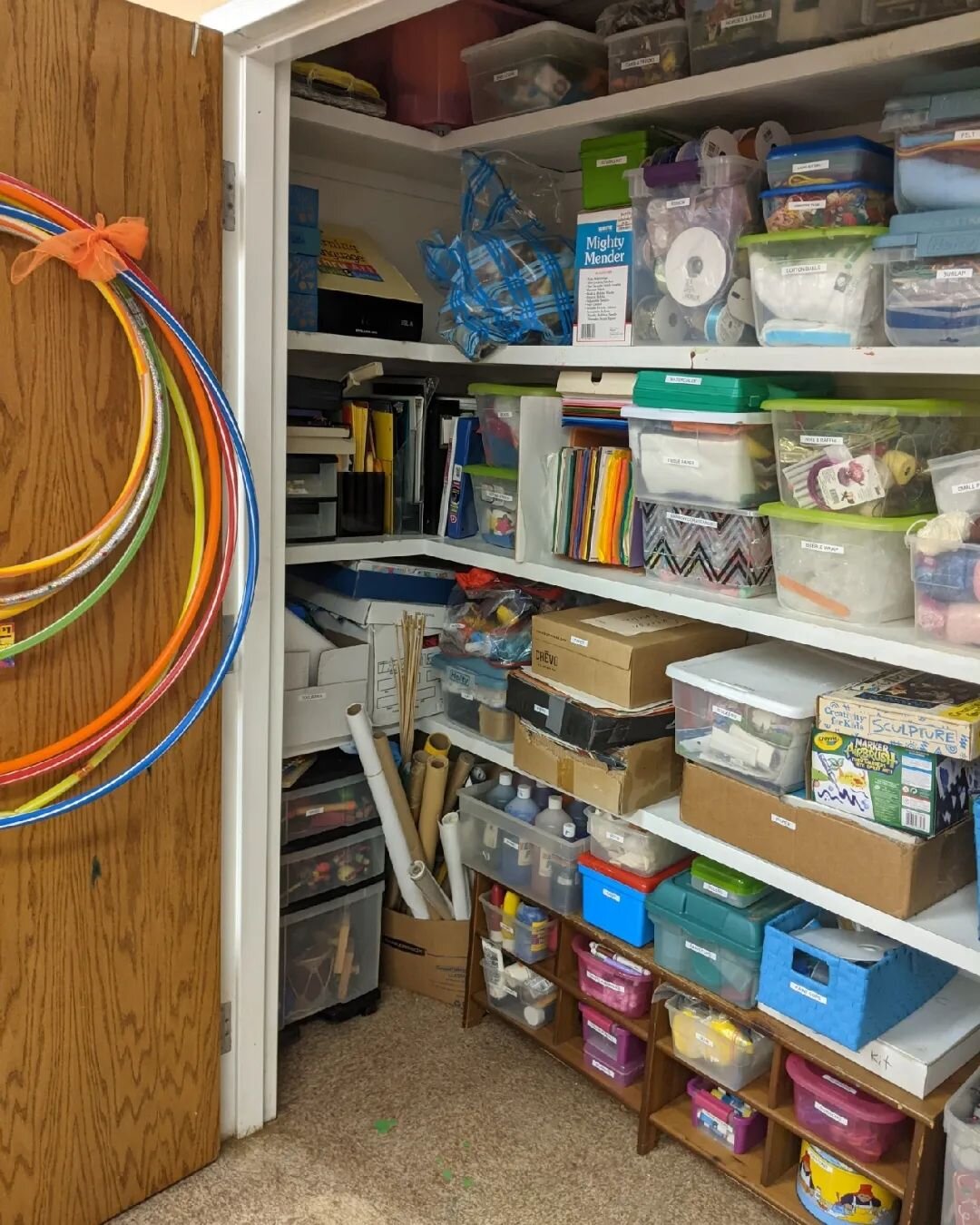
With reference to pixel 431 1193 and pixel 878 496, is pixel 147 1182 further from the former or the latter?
pixel 878 496

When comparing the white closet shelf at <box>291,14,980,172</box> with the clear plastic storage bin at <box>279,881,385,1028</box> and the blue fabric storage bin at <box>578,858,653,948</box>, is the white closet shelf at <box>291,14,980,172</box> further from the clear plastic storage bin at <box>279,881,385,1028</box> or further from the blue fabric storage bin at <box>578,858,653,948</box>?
the clear plastic storage bin at <box>279,881,385,1028</box>

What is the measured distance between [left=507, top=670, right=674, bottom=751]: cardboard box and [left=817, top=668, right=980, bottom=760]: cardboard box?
1.20 ft

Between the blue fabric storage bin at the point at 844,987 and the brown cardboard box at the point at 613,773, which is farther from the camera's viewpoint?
the brown cardboard box at the point at 613,773

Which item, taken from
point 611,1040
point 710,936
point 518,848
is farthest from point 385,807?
point 710,936

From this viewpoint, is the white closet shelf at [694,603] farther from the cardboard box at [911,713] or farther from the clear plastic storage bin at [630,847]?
the clear plastic storage bin at [630,847]

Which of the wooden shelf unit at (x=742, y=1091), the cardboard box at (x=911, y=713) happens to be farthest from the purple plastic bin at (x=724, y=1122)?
the cardboard box at (x=911, y=713)

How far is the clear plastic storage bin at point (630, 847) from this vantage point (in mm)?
2018

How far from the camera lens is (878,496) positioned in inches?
62.8

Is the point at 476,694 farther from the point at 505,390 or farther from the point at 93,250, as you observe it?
the point at 93,250

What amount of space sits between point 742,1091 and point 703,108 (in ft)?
5.66

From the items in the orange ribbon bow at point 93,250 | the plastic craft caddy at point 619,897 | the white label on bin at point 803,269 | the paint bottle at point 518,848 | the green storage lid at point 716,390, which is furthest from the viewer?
the paint bottle at point 518,848

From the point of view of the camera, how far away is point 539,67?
6.81ft

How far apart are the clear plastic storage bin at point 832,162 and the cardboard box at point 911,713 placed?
0.78 m

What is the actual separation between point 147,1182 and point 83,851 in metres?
0.64
